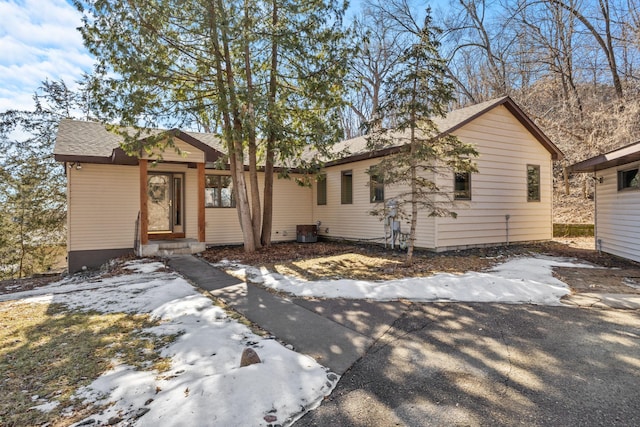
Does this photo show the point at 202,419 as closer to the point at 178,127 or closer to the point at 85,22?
the point at 178,127

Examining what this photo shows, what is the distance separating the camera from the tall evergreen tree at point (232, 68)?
27.7 feet

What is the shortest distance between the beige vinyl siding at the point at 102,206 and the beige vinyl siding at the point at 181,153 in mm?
1619

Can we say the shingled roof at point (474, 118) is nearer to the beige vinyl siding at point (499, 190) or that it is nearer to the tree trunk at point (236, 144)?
the beige vinyl siding at point (499, 190)

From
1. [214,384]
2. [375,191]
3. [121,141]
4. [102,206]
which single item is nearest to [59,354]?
[214,384]

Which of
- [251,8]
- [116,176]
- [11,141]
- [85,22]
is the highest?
[251,8]

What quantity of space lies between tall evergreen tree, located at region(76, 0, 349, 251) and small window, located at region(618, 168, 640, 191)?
700 cm

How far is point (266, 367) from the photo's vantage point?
2934 mm

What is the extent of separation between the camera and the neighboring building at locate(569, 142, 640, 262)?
7715 millimetres

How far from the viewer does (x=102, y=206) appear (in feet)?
33.8

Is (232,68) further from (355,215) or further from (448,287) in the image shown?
(448,287)

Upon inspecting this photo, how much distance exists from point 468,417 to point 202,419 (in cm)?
176

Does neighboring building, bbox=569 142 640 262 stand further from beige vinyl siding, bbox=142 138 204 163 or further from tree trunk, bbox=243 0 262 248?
beige vinyl siding, bbox=142 138 204 163

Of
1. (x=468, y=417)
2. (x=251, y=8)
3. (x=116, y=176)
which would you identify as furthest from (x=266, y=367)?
(x=116, y=176)

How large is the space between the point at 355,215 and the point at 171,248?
597cm
